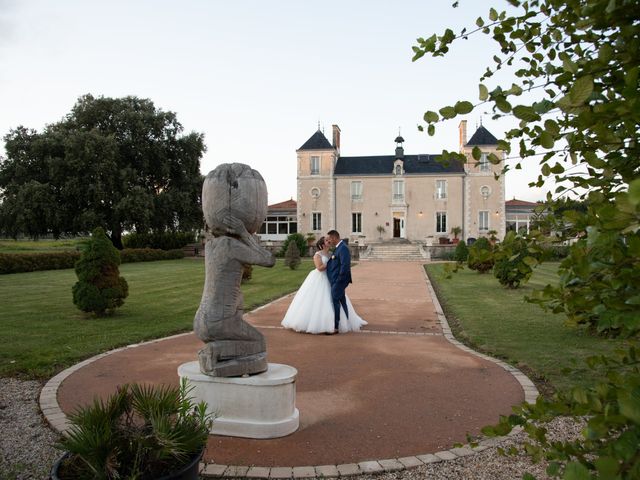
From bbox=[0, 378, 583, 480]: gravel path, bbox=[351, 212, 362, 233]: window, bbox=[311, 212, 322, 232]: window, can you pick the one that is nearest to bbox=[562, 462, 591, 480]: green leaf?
bbox=[0, 378, 583, 480]: gravel path

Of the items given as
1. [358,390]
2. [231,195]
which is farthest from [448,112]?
[358,390]

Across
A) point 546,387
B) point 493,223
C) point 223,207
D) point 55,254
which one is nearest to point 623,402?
point 223,207

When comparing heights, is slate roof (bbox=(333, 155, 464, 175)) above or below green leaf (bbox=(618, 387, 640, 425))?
above

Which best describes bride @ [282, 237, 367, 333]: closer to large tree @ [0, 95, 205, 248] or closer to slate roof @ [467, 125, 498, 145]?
large tree @ [0, 95, 205, 248]

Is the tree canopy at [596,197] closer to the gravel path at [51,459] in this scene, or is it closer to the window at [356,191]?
the gravel path at [51,459]

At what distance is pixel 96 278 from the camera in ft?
37.4

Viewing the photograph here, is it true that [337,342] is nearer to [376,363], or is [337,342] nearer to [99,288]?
[376,363]

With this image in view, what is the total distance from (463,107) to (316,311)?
8621 millimetres

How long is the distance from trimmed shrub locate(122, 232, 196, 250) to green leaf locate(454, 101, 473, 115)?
40.9 meters

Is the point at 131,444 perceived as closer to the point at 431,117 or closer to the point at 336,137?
the point at 431,117

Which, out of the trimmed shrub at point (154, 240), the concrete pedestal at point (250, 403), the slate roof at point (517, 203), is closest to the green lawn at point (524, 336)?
the concrete pedestal at point (250, 403)

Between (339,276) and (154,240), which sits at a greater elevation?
(154,240)

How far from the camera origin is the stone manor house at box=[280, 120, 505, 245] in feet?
142

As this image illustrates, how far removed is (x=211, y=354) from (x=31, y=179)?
3331cm
